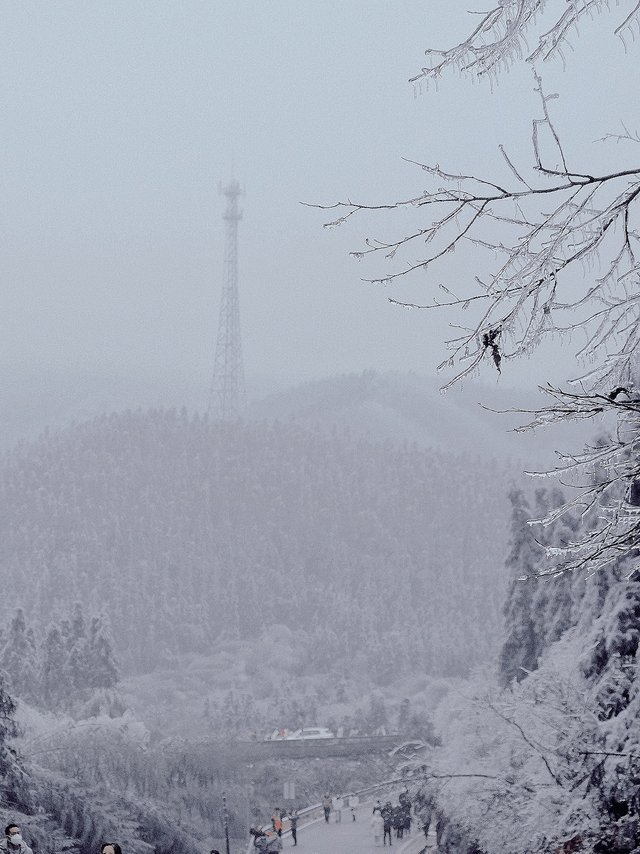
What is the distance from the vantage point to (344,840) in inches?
1453

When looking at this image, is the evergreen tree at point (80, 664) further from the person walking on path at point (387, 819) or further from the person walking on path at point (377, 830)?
the person walking on path at point (387, 819)

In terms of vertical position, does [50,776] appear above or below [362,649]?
above

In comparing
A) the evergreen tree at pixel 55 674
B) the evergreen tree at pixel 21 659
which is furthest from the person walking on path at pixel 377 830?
the evergreen tree at pixel 55 674

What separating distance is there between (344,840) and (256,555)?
438 feet

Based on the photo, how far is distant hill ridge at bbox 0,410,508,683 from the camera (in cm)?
14225

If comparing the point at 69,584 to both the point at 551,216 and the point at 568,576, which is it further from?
the point at 551,216

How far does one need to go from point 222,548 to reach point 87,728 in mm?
112042

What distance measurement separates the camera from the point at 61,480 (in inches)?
7190

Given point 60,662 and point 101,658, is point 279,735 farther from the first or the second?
point 60,662

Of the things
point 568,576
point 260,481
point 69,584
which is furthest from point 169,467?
point 568,576

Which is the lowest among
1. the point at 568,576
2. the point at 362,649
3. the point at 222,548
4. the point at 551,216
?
the point at 362,649

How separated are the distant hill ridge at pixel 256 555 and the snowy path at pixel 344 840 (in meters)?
91.0

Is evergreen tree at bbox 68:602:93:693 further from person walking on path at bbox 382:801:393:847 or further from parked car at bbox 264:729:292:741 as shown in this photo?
person walking on path at bbox 382:801:393:847

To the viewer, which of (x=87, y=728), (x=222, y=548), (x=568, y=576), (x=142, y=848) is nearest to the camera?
(x=142, y=848)
